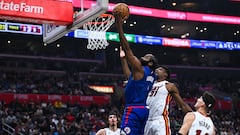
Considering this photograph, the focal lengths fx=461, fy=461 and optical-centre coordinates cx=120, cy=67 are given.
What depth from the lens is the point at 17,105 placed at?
21375mm

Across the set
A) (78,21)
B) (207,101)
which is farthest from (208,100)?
(78,21)

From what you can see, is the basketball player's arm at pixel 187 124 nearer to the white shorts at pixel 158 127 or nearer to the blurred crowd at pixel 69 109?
the white shorts at pixel 158 127

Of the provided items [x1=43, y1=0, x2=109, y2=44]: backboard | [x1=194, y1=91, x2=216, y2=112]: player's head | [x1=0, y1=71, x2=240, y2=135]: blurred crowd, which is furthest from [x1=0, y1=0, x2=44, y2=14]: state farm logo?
[x1=0, y1=71, x2=240, y2=135]: blurred crowd

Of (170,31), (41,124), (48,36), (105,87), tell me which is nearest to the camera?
(48,36)

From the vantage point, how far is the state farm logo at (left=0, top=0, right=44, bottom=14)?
29.3 feet

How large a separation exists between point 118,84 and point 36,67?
600cm

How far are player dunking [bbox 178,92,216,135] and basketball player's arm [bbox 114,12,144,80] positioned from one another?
817mm

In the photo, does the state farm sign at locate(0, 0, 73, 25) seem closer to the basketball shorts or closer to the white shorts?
the white shorts

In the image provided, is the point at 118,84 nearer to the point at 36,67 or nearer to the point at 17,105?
the point at 36,67

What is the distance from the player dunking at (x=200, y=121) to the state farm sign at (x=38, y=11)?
4297 millimetres

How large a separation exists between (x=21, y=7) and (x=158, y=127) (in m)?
4.01

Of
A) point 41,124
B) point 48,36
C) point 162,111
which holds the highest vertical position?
point 48,36

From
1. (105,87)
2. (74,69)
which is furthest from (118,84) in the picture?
(74,69)

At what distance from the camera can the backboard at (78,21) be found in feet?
27.8
